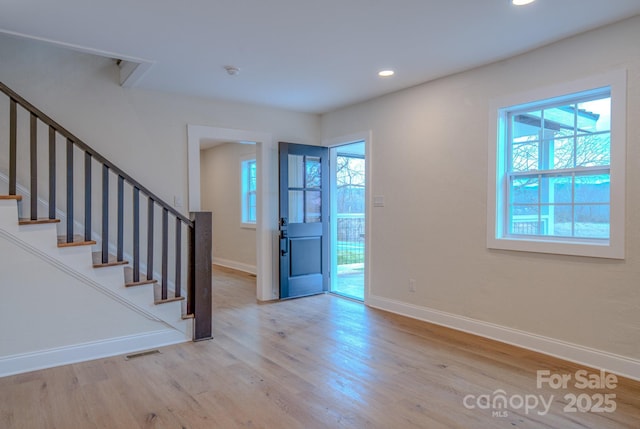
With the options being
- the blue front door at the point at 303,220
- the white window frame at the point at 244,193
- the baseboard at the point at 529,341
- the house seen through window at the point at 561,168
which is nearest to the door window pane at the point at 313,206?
the blue front door at the point at 303,220

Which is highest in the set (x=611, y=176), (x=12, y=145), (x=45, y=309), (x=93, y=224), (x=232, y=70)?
(x=232, y=70)

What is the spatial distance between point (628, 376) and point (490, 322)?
1040 mm

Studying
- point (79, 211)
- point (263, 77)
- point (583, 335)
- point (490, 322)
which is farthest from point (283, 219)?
point (583, 335)

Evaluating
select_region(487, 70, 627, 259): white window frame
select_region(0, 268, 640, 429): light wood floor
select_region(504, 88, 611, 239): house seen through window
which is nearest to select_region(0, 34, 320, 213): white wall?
select_region(0, 268, 640, 429): light wood floor

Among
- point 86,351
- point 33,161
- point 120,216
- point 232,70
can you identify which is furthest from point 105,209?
point 232,70

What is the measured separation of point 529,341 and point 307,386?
1.96 meters

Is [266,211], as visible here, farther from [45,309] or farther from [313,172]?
[45,309]

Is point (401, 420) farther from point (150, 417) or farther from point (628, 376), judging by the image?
point (628, 376)

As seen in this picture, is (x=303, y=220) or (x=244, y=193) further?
(x=244, y=193)

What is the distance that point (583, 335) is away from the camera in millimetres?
2984

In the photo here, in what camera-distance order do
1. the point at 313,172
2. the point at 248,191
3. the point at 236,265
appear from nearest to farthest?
the point at 313,172 → the point at 248,191 → the point at 236,265

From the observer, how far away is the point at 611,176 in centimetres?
284

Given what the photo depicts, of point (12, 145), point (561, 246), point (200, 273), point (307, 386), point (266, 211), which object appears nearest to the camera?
point (307, 386)

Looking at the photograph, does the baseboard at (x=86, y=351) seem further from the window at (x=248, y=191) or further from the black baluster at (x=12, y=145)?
the window at (x=248, y=191)
